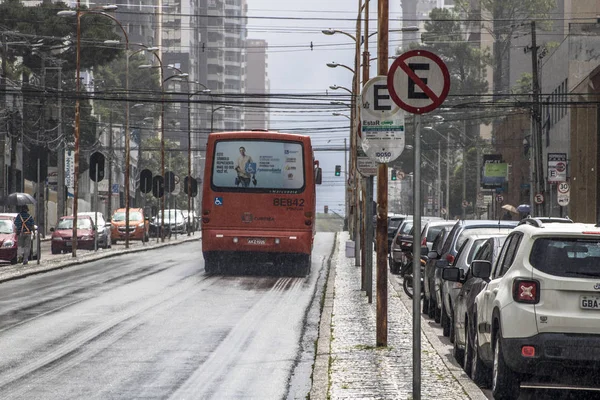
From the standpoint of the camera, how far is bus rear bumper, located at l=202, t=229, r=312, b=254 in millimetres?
35000

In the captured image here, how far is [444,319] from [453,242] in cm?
256

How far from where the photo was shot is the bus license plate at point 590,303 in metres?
11.7

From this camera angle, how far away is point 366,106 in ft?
57.0

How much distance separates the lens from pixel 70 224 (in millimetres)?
57469

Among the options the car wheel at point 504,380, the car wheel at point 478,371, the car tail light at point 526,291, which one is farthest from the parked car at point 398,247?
the car tail light at point 526,291

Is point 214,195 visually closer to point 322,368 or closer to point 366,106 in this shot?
point 366,106

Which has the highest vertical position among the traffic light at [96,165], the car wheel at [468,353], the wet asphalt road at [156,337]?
the traffic light at [96,165]

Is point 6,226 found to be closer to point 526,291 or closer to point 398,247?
point 398,247

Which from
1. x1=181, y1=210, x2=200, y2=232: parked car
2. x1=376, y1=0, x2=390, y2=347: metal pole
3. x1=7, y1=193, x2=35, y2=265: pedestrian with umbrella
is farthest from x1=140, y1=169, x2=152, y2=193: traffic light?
x1=376, y1=0, x2=390, y2=347: metal pole

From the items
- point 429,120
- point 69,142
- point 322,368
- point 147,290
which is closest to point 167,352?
point 322,368

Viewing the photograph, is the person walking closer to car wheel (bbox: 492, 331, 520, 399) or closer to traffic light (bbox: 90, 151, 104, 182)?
traffic light (bbox: 90, 151, 104, 182)

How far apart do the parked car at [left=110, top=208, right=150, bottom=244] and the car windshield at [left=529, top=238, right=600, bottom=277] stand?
59.1m

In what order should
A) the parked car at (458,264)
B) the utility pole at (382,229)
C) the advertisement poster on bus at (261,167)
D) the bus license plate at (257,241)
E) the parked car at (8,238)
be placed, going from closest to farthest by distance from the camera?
the utility pole at (382,229)
the parked car at (458,264)
the bus license plate at (257,241)
the advertisement poster on bus at (261,167)
the parked car at (8,238)

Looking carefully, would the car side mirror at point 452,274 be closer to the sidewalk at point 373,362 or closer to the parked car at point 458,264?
the sidewalk at point 373,362
